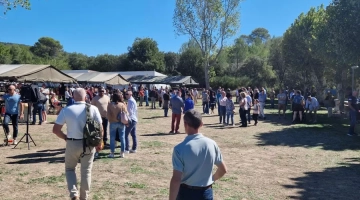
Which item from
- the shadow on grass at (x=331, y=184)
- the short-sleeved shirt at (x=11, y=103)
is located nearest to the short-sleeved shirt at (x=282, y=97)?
the shadow on grass at (x=331, y=184)

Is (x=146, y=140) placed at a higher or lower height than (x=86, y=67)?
lower

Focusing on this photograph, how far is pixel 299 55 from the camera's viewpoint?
3328 cm

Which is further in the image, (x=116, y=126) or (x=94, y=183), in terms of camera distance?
(x=116, y=126)

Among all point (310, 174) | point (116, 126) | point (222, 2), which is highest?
point (222, 2)

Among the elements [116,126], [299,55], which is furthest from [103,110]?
[299,55]

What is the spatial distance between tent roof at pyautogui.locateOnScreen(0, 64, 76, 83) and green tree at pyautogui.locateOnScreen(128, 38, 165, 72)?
135 ft

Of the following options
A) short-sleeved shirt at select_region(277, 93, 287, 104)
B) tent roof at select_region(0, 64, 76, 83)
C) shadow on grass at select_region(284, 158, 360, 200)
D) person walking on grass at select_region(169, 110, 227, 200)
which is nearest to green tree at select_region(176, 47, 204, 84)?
short-sleeved shirt at select_region(277, 93, 287, 104)

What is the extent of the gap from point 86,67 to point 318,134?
62.8 m

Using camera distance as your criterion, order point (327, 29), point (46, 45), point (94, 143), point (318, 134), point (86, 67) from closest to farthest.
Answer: point (94, 143) → point (318, 134) → point (327, 29) → point (86, 67) → point (46, 45)

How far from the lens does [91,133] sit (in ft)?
16.3

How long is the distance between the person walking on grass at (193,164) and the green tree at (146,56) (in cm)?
5748

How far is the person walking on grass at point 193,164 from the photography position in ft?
10.1

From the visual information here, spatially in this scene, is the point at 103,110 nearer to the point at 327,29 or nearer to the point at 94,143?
the point at 94,143

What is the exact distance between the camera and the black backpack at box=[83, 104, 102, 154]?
4.96m
